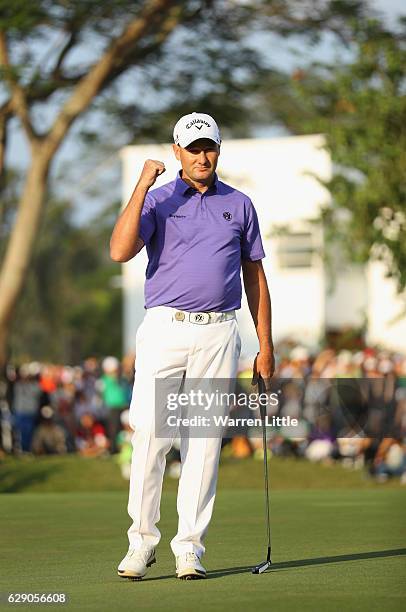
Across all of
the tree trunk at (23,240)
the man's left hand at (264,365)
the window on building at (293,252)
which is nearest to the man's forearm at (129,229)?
the man's left hand at (264,365)

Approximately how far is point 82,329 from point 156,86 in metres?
43.7

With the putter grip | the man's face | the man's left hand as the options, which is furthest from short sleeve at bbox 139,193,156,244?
the putter grip

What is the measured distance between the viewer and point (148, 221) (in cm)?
747

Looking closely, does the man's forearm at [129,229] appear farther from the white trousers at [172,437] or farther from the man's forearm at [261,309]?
the man's forearm at [261,309]

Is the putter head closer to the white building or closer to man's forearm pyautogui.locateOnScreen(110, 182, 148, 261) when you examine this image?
man's forearm pyautogui.locateOnScreen(110, 182, 148, 261)

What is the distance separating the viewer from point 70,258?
67000mm

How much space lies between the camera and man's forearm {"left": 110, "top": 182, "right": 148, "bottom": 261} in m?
7.20

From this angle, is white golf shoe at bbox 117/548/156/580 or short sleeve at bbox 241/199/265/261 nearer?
white golf shoe at bbox 117/548/156/580

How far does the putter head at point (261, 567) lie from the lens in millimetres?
7574

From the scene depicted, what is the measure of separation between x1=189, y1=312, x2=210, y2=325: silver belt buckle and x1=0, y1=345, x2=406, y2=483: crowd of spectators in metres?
12.6

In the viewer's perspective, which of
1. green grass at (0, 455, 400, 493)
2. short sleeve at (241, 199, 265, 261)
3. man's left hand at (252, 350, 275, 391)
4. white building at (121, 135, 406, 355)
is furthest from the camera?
white building at (121, 135, 406, 355)

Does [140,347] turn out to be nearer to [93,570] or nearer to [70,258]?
[93,570]

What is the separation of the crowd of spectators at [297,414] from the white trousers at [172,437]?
12479 mm

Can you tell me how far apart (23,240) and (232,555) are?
15286 millimetres
